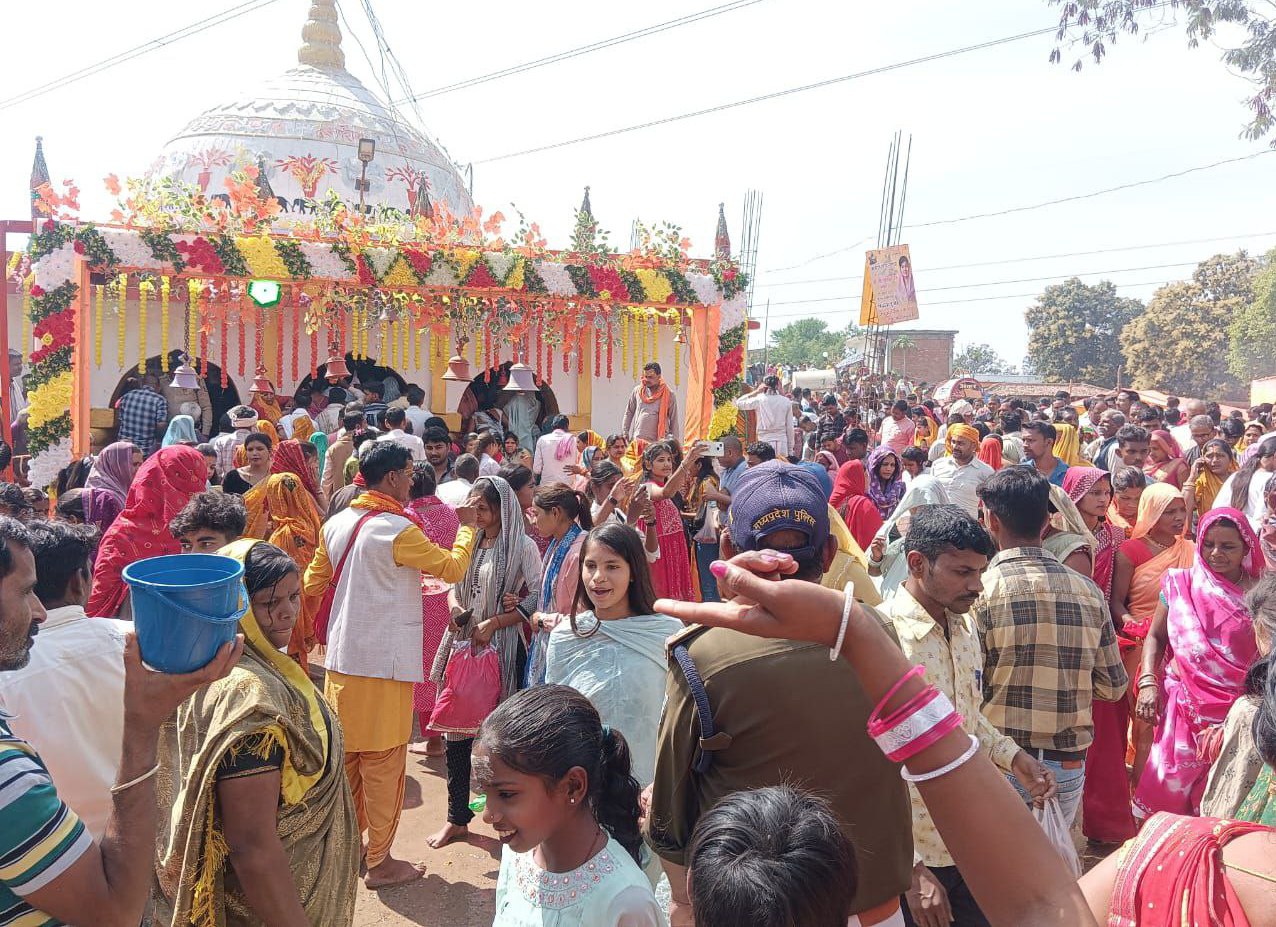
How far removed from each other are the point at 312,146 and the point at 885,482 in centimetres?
2414

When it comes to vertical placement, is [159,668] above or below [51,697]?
above

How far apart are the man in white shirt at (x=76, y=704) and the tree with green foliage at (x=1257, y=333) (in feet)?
132

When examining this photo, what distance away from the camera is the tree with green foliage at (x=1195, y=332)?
4038cm

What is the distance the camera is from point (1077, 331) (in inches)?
2050

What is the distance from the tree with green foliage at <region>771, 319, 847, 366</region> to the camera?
288ft

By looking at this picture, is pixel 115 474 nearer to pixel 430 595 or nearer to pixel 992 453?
pixel 430 595

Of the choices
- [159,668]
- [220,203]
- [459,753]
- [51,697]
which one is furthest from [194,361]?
[159,668]

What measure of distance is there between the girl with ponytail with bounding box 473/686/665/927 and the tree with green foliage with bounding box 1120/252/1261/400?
44581 millimetres

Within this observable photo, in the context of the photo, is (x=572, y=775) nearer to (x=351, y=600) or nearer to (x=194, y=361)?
(x=351, y=600)

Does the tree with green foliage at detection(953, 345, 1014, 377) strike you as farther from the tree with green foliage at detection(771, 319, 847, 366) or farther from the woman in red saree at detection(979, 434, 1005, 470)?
the woman in red saree at detection(979, 434, 1005, 470)

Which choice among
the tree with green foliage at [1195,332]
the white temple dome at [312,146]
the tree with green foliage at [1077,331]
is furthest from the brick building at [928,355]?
the white temple dome at [312,146]

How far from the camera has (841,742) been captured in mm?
2100

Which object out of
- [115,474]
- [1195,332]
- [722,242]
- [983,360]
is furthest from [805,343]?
[115,474]

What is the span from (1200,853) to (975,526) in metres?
1.44
